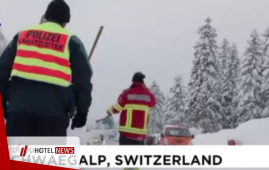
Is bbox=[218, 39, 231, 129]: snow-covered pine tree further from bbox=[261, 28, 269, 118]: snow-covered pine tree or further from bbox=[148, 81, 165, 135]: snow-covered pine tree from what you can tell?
bbox=[148, 81, 165, 135]: snow-covered pine tree

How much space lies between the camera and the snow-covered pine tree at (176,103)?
9.50 ft

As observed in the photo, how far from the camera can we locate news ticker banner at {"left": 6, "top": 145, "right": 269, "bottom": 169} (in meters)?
2.35

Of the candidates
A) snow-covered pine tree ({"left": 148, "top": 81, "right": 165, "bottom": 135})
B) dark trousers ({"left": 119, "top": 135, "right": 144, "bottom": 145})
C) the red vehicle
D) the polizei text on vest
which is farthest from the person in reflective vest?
snow-covered pine tree ({"left": 148, "top": 81, "right": 165, "bottom": 135})

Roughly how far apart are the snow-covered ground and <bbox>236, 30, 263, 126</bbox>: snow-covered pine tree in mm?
71

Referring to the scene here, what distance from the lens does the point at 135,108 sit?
9.50ft

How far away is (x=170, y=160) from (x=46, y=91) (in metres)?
0.90

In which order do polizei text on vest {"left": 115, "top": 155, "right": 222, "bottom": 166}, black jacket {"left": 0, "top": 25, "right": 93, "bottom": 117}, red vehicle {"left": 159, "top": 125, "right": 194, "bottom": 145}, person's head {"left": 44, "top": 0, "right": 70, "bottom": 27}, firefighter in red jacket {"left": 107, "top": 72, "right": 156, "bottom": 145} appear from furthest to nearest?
firefighter in red jacket {"left": 107, "top": 72, "right": 156, "bottom": 145} → red vehicle {"left": 159, "top": 125, "right": 194, "bottom": 145} → polizei text on vest {"left": 115, "top": 155, "right": 222, "bottom": 166} → person's head {"left": 44, "top": 0, "right": 70, "bottom": 27} → black jacket {"left": 0, "top": 25, "right": 93, "bottom": 117}

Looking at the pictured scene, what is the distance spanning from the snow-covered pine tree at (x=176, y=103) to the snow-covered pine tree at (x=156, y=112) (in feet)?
0.14

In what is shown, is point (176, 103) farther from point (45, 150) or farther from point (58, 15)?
point (58, 15)

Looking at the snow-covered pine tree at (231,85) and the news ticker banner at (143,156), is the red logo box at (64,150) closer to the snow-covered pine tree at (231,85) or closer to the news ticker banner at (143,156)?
the news ticker banner at (143,156)

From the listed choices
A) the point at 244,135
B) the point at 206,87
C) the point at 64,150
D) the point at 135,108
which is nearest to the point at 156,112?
the point at 135,108

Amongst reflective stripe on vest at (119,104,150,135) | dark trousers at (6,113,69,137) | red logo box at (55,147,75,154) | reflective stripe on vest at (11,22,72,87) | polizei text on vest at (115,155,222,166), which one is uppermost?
reflective stripe on vest at (11,22,72,87)

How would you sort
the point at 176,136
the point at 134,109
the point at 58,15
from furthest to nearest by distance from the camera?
the point at 134,109 < the point at 176,136 < the point at 58,15

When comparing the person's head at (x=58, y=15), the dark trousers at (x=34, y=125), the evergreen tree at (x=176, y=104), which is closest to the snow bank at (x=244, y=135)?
the evergreen tree at (x=176, y=104)
